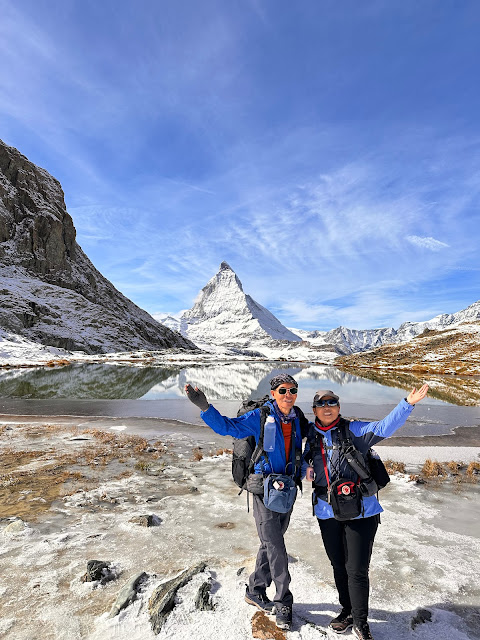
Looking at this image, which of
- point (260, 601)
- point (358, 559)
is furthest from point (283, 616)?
point (358, 559)

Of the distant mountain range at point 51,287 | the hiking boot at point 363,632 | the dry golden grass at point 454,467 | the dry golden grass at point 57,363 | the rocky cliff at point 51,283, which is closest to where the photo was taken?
the hiking boot at point 363,632

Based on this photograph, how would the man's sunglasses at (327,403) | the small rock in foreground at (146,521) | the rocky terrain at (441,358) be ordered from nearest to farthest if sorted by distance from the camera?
the man's sunglasses at (327,403), the small rock in foreground at (146,521), the rocky terrain at (441,358)

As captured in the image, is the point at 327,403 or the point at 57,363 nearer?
the point at 327,403

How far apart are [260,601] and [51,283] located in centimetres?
12427

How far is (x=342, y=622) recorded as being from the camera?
4176 mm

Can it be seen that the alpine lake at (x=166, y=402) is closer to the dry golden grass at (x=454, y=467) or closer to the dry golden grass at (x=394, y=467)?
the dry golden grass at (x=454, y=467)

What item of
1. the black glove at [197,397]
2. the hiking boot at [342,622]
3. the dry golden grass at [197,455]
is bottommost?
the dry golden grass at [197,455]

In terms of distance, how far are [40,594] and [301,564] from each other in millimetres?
3845

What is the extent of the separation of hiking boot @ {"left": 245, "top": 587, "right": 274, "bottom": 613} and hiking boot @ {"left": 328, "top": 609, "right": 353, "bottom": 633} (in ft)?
2.47

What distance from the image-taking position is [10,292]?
90.4m

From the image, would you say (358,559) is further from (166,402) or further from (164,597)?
(166,402)

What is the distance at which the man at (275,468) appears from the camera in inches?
168

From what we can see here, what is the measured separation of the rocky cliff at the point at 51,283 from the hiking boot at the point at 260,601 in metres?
88.8

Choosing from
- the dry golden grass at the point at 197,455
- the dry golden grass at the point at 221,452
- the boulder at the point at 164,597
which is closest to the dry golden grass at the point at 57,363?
the dry golden grass at the point at 197,455
